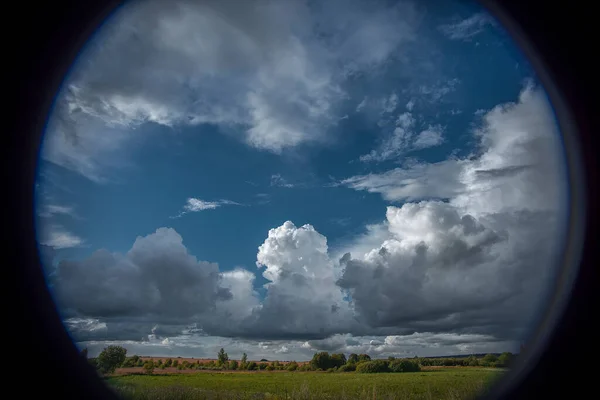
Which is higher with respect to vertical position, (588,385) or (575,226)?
(575,226)

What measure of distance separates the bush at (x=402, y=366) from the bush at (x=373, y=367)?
Answer: 1.22 metres

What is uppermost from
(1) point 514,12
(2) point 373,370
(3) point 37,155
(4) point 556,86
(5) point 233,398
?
(1) point 514,12

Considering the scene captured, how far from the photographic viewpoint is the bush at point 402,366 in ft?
273

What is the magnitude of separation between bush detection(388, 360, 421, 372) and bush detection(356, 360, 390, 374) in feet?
4.00

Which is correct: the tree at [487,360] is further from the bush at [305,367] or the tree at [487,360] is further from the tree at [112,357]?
the tree at [112,357]

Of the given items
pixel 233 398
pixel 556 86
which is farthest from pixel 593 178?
pixel 233 398

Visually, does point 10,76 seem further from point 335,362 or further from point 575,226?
point 335,362

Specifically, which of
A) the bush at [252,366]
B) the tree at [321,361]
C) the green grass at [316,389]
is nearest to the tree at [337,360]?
the tree at [321,361]

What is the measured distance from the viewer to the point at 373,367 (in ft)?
275

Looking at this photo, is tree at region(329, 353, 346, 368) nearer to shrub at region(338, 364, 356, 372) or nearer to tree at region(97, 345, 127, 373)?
shrub at region(338, 364, 356, 372)

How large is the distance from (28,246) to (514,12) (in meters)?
6.97

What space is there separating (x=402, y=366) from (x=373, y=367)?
6.58 metres

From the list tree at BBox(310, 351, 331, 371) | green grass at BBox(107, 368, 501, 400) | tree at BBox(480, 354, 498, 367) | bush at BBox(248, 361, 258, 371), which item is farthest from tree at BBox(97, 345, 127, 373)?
tree at BBox(480, 354, 498, 367)

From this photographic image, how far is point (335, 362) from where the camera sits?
309 ft
